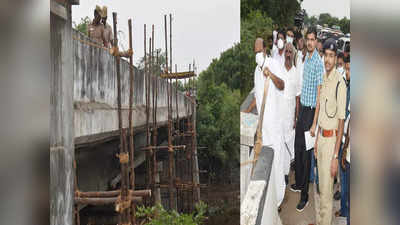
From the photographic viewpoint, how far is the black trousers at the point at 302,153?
2574 mm

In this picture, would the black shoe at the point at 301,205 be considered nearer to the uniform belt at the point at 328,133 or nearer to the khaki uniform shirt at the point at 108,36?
the uniform belt at the point at 328,133

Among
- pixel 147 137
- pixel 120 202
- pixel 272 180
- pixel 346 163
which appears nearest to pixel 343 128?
pixel 346 163

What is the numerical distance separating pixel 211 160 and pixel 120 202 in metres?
0.67

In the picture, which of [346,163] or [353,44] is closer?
[353,44]

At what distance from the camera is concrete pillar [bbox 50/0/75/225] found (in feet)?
6.44

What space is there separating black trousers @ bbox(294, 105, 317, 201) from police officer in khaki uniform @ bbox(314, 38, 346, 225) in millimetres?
73

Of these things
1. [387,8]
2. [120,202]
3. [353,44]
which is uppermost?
[387,8]

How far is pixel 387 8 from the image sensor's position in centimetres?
177

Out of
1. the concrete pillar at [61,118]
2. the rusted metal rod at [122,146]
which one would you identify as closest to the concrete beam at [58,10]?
the concrete pillar at [61,118]

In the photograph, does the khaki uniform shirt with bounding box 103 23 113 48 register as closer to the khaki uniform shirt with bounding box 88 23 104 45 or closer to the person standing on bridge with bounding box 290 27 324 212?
the khaki uniform shirt with bounding box 88 23 104 45

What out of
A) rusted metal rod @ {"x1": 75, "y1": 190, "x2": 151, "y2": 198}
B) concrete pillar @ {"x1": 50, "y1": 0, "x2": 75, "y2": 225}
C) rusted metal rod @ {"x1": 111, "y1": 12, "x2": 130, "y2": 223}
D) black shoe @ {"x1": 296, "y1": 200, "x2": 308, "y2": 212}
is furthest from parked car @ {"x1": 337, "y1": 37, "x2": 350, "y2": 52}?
concrete pillar @ {"x1": 50, "y1": 0, "x2": 75, "y2": 225}

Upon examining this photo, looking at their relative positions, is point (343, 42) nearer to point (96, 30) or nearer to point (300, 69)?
point (300, 69)

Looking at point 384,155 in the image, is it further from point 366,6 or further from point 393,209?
point 366,6

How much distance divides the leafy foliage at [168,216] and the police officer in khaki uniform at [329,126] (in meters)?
0.78
